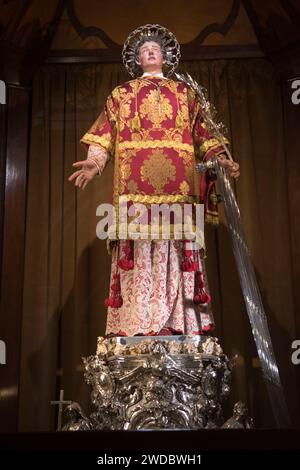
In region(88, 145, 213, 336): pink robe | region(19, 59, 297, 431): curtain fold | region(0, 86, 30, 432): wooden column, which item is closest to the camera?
region(88, 145, 213, 336): pink robe

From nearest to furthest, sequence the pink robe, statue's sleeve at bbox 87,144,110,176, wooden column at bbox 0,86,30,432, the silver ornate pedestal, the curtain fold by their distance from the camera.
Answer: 1. the silver ornate pedestal
2. the pink robe
3. statue's sleeve at bbox 87,144,110,176
4. wooden column at bbox 0,86,30,432
5. the curtain fold

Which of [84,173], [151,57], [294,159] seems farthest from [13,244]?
[294,159]

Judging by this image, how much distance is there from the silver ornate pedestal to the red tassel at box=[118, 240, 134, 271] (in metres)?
0.29

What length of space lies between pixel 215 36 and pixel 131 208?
4.64ft

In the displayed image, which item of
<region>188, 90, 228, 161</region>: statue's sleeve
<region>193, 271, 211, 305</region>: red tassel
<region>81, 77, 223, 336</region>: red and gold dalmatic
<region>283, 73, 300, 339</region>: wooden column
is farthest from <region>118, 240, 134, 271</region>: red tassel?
<region>283, 73, 300, 339</region>: wooden column

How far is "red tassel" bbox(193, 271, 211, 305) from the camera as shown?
113 inches

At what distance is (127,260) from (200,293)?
1.09 ft

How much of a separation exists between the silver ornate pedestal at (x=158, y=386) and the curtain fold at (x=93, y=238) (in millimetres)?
708

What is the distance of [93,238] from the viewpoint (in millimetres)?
3641

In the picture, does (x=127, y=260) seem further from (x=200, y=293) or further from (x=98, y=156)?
(x=98, y=156)

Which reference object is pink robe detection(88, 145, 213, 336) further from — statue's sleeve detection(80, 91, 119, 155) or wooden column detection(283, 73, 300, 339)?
wooden column detection(283, 73, 300, 339)

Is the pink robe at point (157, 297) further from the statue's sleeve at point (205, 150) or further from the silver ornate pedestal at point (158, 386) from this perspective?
the statue's sleeve at point (205, 150)

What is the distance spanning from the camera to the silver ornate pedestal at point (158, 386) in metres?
2.60

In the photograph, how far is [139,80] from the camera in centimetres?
311
